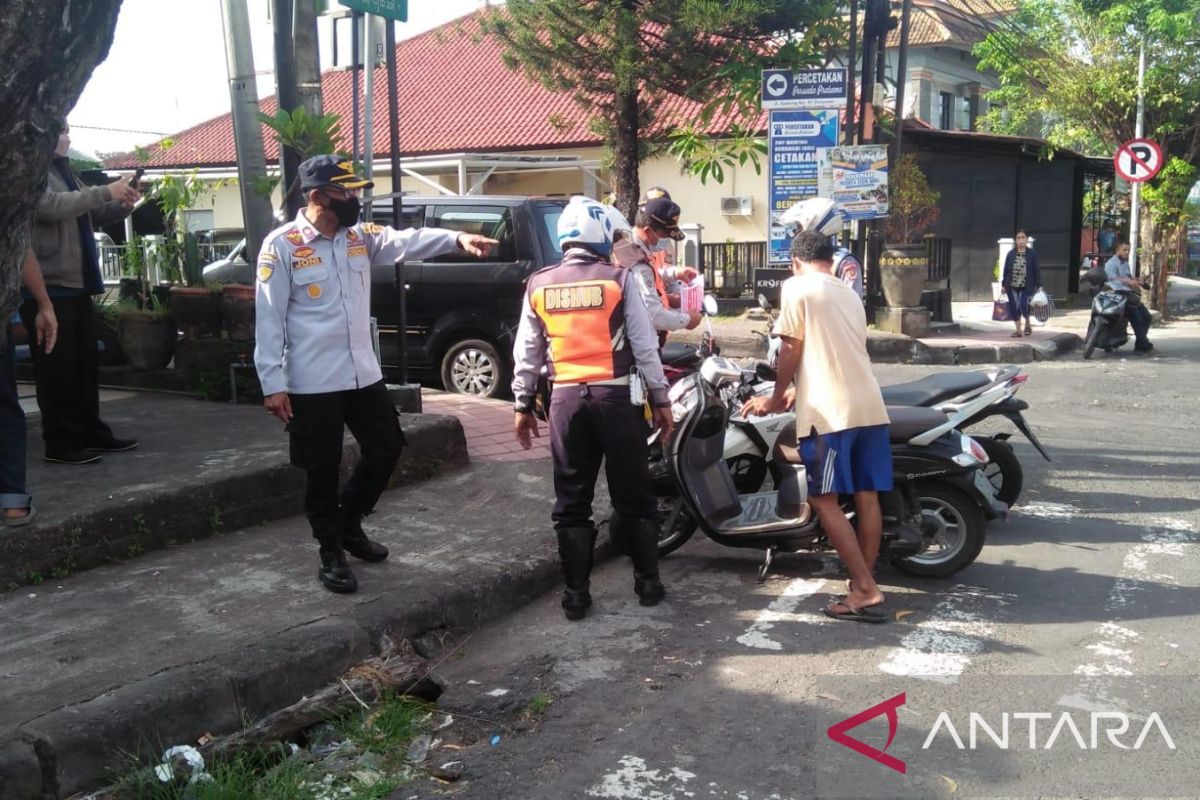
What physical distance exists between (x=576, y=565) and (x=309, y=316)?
5.38 ft

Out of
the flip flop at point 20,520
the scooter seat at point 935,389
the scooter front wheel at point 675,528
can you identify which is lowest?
the scooter front wheel at point 675,528

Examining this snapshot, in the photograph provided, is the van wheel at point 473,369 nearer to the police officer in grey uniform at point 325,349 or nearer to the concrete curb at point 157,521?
the concrete curb at point 157,521

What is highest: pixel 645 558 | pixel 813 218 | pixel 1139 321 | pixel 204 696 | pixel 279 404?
pixel 813 218

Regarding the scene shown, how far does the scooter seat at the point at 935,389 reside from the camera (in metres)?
6.22

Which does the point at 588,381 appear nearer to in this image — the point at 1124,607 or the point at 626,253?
the point at 626,253

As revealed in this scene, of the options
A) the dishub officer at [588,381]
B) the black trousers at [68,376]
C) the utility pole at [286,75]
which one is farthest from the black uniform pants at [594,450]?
the utility pole at [286,75]

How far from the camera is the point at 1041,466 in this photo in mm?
8023

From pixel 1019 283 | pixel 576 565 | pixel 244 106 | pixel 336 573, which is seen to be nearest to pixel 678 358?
pixel 576 565

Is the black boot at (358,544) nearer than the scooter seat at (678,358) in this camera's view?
Yes

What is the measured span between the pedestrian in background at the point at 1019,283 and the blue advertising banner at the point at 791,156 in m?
3.86

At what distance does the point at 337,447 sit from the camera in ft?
16.6

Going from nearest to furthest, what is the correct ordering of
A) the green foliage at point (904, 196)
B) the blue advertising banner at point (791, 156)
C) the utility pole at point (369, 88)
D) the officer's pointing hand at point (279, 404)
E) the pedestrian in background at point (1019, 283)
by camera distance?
1. the officer's pointing hand at point (279, 404)
2. the utility pole at point (369, 88)
3. the blue advertising banner at point (791, 156)
4. the pedestrian in background at point (1019, 283)
5. the green foliage at point (904, 196)

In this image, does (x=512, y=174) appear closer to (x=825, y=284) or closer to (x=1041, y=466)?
(x=1041, y=466)

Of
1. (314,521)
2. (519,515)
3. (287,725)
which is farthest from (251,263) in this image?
(287,725)
